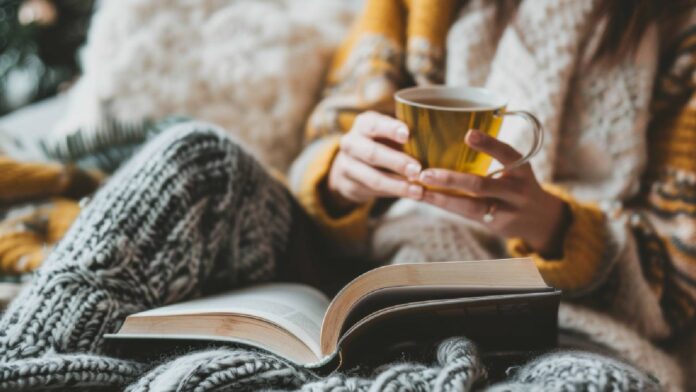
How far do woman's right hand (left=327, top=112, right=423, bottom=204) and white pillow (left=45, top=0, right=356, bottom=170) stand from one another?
0.34 metres

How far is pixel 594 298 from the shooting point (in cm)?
77

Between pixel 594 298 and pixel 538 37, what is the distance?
400 millimetres

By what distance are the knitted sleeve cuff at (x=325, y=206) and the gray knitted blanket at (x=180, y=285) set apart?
0.18ft

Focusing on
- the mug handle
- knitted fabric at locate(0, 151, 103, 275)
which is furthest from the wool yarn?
the mug handle

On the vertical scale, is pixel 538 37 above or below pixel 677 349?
above

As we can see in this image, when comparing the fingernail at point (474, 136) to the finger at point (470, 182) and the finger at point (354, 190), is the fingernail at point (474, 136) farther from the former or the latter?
Result: the finger at point (354, 190)

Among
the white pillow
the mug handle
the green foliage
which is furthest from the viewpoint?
the green foliage

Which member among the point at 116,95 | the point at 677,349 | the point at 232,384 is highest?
the point at 116,95

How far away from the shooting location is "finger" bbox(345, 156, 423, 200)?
60cm

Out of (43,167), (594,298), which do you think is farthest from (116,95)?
(594,298)

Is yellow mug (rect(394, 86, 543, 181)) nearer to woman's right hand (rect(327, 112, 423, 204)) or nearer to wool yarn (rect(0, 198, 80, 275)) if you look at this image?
woman's right hand (rect(327, 112, 423, 204))

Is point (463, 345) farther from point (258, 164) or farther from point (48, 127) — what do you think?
point (48, 127)

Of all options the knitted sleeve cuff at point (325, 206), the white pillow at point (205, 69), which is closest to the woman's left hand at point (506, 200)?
the knitted sleeve cuff at point (325, 206)

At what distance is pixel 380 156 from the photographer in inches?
23.6
